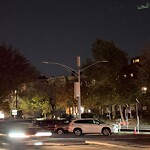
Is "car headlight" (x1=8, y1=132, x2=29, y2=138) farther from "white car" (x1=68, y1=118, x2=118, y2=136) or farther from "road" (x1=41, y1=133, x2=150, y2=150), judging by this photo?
"white car" (x1=68, y1=118, x2=118, y2=136)

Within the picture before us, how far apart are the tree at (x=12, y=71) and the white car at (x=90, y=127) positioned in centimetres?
1529

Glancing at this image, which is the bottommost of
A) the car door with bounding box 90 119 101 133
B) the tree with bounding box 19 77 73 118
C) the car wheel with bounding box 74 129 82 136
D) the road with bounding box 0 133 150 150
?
the road with bounding box 0 133 150 150

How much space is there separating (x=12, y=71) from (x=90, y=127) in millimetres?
17046

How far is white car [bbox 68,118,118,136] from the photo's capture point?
43.5m

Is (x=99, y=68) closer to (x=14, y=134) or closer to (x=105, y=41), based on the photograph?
(x=105, y=41)

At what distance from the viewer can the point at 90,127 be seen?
43844 mm

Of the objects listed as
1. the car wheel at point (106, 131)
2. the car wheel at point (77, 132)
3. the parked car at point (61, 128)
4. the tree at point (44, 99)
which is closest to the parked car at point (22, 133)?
the car wheel at point (106, 131)

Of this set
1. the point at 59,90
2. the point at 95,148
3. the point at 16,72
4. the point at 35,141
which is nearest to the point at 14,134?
the point at 35,141

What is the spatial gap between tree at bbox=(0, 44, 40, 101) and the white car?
15293 mm

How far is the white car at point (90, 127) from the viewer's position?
4350 cm

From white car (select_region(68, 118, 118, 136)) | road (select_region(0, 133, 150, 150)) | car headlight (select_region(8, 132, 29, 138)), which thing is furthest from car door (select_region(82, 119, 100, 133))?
car headlight (select_region(8, 132, 29, 138))

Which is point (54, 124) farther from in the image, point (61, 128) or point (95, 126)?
point (95, 126)

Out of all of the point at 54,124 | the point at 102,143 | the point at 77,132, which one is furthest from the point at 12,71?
the point at 102,143

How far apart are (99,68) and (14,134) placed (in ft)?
154
